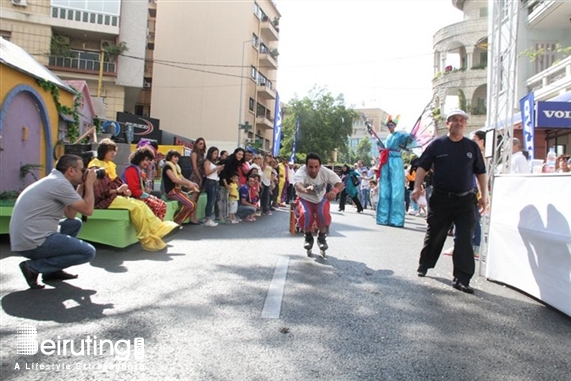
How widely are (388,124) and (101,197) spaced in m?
6.82

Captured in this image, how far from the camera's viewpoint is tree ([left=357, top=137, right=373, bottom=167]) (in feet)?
273

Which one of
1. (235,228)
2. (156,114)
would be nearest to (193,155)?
(235,228)

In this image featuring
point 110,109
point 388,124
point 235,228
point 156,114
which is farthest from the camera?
point 156,114

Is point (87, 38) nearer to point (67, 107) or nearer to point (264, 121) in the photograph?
point (264, 121)

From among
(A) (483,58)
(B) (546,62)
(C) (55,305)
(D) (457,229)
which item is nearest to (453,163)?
(D) (457,229)

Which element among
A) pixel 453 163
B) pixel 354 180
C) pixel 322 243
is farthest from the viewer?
pixel 354 180

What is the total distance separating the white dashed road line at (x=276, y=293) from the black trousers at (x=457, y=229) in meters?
1.68

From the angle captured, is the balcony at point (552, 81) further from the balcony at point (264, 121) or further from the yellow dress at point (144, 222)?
the balcony at point (264, 121)

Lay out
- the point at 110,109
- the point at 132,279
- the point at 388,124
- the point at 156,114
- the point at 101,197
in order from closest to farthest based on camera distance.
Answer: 1. the point at 132,279
2. the point at 101,197
3. the point at 388,124
4. the point at 110,109
5. the point at 156,114

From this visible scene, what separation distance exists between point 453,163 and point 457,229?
0.74m

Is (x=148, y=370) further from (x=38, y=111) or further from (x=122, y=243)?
(x=38, y=111)

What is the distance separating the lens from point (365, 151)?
86562 millimetres

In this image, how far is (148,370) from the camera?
2578 millimetres

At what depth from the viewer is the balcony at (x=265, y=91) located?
4316 centimetres
